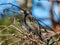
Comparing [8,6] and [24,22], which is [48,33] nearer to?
[24,22]

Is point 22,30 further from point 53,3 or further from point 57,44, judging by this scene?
point 53,3

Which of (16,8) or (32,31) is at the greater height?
(16,8)

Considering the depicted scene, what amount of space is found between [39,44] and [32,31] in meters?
0.11

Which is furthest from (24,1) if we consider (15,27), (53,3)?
(15,27)

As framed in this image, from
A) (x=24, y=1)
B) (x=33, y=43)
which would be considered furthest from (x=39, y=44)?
(x=24, y=1)

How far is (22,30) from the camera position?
120cm

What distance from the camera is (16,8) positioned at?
1.31 m

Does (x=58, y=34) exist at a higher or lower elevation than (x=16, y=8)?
lower

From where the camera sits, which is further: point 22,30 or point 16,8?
point 16,8

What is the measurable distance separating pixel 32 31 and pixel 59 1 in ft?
3.87

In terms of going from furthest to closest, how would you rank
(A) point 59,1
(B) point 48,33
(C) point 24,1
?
(C) point 24,1
(A) point 59,1
(B) point 48,33

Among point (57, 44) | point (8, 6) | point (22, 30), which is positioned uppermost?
point (8, 6)

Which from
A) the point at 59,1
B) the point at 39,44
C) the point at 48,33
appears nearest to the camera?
the point at 39,44

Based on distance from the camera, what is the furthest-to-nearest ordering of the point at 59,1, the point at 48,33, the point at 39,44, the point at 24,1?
1. the point at 24,1
2. the point at 59,1
3. the point at 48,33
4. the point at 39,44
